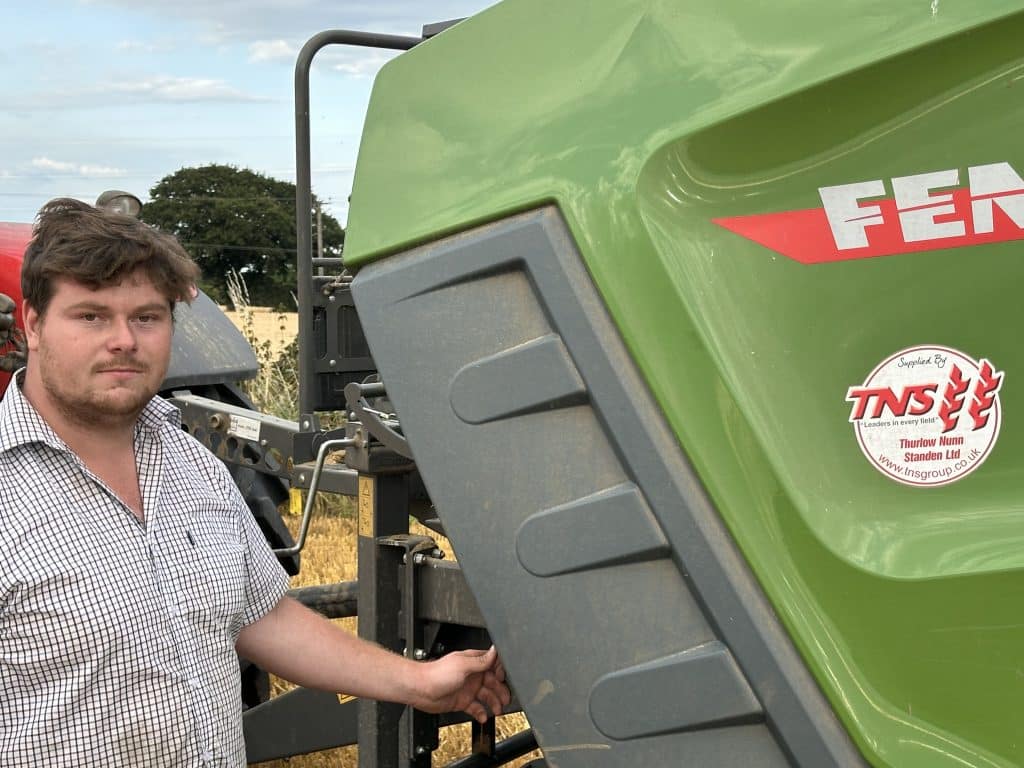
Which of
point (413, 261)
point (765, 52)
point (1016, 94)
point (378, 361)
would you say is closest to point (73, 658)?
point (378, 361)

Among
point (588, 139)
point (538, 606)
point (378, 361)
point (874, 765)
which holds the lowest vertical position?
point (874, 765)

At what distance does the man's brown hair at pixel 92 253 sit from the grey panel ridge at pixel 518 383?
2.04ft

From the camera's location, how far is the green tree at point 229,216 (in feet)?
90.2

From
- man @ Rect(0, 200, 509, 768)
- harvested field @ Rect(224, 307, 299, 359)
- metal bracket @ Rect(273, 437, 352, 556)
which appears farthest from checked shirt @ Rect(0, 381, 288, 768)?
harvested field @ Rect(224, 307, 299, 359)

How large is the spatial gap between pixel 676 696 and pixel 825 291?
503mm

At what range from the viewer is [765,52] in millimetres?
1498

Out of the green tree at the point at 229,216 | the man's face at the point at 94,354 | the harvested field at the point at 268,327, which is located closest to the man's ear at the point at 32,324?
the man's face at the point at 94,354

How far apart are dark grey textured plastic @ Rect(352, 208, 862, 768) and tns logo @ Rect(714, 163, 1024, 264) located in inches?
9.2

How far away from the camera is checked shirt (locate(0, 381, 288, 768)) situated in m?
1.82

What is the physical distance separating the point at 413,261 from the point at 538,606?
1.53ft

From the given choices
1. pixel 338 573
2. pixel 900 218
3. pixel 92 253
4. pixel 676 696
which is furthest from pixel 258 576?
pixel 338 573

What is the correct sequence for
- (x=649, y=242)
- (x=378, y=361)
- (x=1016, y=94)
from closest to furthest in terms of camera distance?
(x=1016, y=94), (x=649, y=242), (x=378, y=361)

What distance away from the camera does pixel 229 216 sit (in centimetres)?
3125

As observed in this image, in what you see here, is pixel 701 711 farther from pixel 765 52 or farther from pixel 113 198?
pixel 113 198
